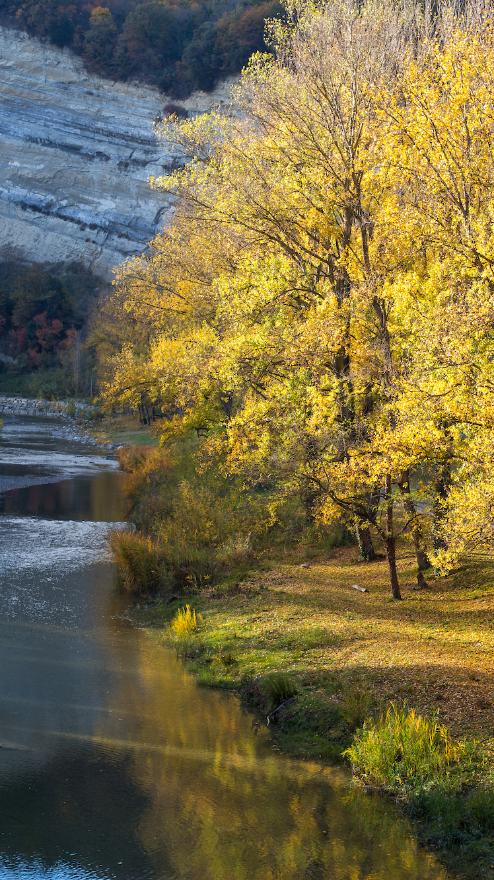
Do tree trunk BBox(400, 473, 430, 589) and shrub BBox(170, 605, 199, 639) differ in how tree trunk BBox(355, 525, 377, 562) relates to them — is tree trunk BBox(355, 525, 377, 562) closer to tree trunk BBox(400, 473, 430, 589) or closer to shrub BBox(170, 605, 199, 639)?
tree trunk BBox(400, 473, 430, 589)

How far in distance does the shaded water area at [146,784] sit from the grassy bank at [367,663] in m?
0.38

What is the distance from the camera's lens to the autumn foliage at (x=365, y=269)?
1092cm

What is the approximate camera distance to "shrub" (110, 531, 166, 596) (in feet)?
60.2

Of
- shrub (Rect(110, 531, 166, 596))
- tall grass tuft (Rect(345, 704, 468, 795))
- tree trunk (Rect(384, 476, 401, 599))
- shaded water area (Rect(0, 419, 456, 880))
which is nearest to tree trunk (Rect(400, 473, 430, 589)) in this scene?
tree trunk (Rect(384, 476, 401, 599))

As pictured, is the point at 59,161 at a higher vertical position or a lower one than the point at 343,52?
higher

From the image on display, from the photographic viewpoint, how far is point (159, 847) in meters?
8.18

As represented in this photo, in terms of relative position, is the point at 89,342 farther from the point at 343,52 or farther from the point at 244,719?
the point at 244,719

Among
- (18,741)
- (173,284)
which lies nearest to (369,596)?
(18,741)

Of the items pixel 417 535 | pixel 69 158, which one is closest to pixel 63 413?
pixel 69 158

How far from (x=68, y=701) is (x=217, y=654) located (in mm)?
2737

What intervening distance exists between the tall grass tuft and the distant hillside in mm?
83658

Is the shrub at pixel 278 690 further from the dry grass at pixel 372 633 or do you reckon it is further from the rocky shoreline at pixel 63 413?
the rocky shoreline at pixel 63 413

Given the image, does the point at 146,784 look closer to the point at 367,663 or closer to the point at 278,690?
the point at 278,690

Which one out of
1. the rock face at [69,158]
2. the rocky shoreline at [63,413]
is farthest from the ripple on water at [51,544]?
the rock face at [69,158]
